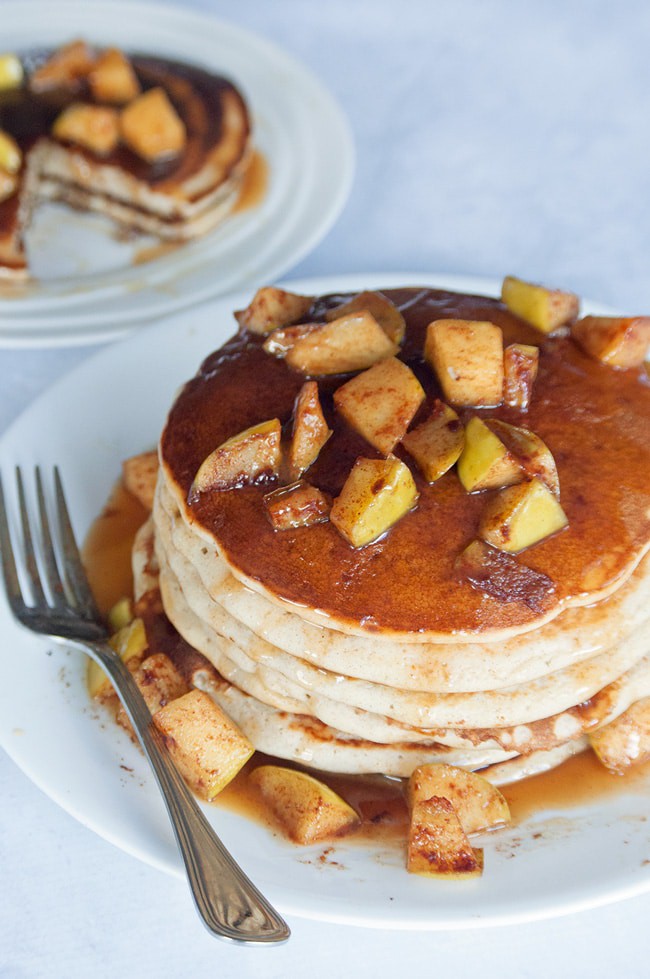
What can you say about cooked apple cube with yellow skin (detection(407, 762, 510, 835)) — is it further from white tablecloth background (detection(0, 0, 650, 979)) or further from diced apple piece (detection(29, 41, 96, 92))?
diced apple piece (detection(29, 41, 96, 92))

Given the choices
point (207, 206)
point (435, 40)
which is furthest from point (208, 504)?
point (435, 40)

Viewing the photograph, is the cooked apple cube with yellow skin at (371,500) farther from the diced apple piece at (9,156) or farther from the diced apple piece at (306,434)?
the diced apple piece at (9,156)

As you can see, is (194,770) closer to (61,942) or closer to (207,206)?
(61,942)

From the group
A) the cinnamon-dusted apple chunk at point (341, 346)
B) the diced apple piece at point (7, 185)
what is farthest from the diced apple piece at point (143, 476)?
the diced apple piece at point (7, 185)

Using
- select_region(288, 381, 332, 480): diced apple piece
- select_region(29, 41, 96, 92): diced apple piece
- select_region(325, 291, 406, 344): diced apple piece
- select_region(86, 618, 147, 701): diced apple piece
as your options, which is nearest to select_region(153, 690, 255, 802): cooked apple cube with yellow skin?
select_region(86, 618, 147, 701): diced apple piece

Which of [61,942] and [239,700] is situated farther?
[239,700]
